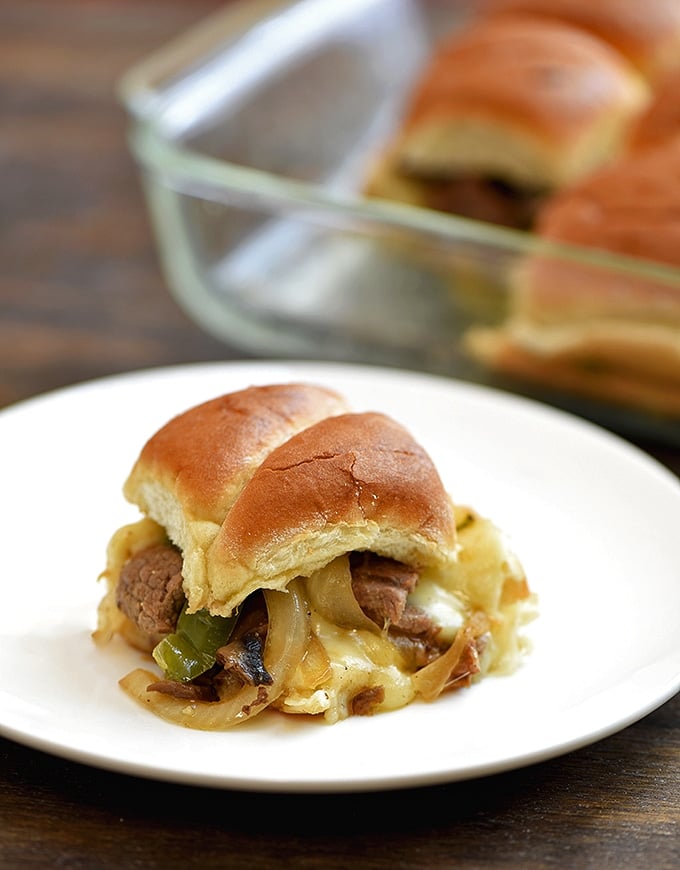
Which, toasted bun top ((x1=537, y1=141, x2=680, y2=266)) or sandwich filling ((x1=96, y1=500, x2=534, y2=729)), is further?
toasted bun top ((x1=537, y1=141, x2=680, y2=266))

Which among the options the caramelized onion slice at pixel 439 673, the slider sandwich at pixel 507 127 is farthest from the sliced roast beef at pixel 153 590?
the slider sandwich at pixel 507 127

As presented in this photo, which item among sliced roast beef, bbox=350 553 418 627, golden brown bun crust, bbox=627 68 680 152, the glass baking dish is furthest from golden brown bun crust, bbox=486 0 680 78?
sliced roast beef, bbox=350 553 418 627

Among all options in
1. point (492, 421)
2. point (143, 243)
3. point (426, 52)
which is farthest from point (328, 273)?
point (426, 52)

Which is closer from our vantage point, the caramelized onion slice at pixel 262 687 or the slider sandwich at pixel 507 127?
the caramelized onion slice at pixel 262 687

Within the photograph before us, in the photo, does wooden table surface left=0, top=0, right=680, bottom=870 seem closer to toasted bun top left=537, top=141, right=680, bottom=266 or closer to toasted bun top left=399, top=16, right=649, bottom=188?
toasted bun top left=537, top=141, right=680, bottom=266

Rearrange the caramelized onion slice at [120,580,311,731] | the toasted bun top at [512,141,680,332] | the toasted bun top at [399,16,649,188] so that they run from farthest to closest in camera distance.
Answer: the toasted bun top at [399,16,649,188] < the toasted bun top at [512,141,680,332] < the caramelized onion slice at [120,580,311,731]

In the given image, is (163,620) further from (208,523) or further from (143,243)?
(143,243)

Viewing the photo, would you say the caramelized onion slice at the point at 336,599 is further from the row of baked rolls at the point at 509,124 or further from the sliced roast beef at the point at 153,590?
the row of baked rolls at the point at 509,124
